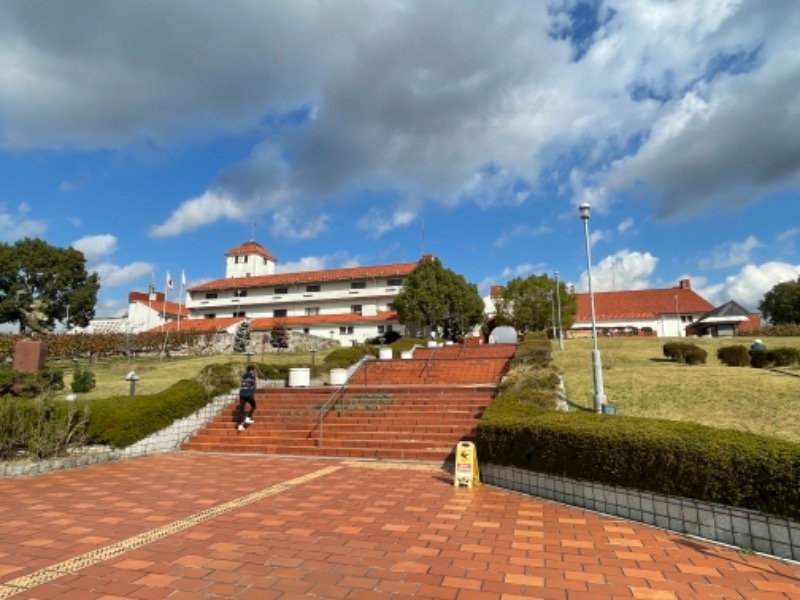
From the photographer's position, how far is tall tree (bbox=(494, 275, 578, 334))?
4872cm

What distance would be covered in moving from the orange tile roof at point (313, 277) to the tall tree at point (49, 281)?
1112 cm

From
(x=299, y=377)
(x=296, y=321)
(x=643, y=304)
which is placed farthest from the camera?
(x=643, y=304)

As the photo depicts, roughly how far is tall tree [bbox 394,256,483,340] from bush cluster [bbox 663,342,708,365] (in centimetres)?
2228

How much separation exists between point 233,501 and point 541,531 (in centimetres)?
429

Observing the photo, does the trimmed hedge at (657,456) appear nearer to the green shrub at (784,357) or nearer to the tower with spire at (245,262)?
the green shrub at (784,357)

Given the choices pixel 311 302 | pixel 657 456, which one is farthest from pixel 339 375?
pixel 311 302

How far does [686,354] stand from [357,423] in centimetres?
1460

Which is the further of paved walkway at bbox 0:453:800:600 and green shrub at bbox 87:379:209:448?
green shrub at bbox 87:379:209:448

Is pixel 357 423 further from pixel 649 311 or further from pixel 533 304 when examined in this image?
pixel 649 311

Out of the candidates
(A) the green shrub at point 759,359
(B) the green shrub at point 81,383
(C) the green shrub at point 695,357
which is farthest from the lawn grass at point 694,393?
(A) the green shrub at point 759,359

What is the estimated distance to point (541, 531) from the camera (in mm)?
6082

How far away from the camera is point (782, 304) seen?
2648 inches

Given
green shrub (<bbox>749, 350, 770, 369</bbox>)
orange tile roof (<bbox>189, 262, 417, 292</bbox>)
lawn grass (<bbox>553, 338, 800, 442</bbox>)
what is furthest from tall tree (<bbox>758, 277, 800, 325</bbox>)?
lawn grass (<bbox>553, 338, 800, 442</bbox>)

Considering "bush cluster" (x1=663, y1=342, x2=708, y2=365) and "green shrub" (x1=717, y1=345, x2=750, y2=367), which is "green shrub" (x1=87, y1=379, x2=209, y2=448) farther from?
"green shrub" (x1=717, y1=345, x2=750, y2=367)
